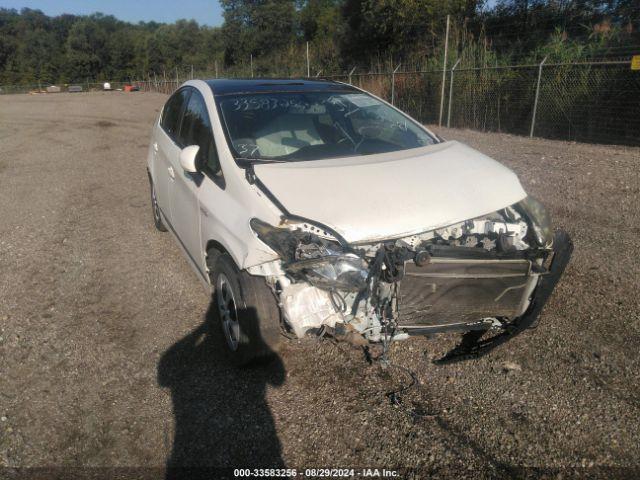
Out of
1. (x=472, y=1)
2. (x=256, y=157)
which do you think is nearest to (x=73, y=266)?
(x=256, y=157)

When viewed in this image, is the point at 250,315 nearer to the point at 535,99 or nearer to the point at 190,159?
the point at 190,159

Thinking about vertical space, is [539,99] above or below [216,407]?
above

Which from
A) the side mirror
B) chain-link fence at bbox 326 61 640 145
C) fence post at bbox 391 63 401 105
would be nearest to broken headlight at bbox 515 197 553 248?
the side mirror

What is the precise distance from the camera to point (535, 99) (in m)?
11.6

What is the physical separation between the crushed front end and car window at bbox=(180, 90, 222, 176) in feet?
3.03

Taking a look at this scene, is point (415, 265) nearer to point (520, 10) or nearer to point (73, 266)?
point (73, 266)

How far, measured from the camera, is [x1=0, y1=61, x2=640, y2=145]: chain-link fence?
426 inches

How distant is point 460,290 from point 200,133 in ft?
7.85

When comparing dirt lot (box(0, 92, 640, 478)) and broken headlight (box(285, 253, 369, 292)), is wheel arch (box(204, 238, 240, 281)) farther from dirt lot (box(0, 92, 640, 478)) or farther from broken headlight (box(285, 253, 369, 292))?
broken headlight (box(285, 253, 369, 292))

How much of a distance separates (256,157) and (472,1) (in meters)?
18.3

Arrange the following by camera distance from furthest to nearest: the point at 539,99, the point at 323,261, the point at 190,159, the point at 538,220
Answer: the point at 539,99
the point at 190,159
the point at 538,220
the point at 323,261

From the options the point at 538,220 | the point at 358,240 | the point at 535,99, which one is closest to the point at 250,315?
the point at 358,240

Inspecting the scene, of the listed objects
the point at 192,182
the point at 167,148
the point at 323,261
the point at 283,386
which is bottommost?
the point at 283,386

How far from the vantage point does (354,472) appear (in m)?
2.45
